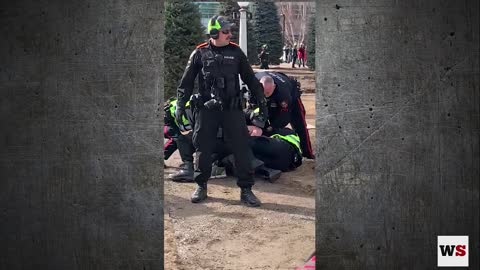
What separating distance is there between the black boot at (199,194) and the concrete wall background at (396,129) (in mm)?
3249

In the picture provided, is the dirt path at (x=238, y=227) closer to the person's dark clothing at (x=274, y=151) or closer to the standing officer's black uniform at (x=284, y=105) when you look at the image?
the person's dark clothing at (x=274, y=151)

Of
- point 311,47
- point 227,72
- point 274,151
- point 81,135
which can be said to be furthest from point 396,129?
point 311,47

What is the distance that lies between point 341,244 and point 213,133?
3105 mm

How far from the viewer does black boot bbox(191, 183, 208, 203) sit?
7.08 meters

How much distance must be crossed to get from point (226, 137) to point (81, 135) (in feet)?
10.1

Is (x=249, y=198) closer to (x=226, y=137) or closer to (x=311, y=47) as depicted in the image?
(x=226, y=137)

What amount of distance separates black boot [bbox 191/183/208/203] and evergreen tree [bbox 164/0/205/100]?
700 centimetres

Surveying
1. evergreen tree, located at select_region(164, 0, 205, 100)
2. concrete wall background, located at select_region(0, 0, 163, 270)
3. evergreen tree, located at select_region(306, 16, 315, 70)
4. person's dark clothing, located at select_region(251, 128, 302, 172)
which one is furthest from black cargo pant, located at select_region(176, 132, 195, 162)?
evergreen tree, located at select_region(306, 16, 315, 70)

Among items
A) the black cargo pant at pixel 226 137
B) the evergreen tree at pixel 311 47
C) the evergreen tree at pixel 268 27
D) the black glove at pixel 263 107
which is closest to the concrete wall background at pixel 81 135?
the black cargo pant at pixel 226 137

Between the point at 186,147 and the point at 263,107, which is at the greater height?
the point at 263,107

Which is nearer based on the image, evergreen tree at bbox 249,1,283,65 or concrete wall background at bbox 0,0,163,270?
concrete wall background at bbox 0,0,163,270

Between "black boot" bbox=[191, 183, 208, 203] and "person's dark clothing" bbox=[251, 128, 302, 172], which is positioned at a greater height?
"person's dark clothing" bbox=[251, 128, 302, 172]

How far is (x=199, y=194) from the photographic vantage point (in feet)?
23.3

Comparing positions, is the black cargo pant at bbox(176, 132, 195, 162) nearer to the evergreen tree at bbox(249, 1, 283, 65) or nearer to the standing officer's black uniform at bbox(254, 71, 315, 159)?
the standing officer's black uniform at bbox(254, 71, 315, 159)
